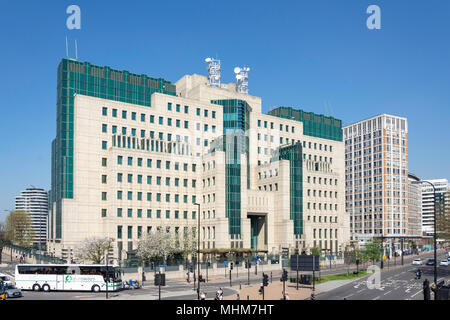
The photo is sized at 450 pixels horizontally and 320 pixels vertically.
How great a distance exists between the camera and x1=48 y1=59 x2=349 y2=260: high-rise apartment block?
9331 cm

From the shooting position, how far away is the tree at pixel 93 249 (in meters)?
80.0

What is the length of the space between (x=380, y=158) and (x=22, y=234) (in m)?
135

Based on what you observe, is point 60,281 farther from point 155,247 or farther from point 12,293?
point 155,247

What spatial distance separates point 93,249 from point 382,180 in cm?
12417

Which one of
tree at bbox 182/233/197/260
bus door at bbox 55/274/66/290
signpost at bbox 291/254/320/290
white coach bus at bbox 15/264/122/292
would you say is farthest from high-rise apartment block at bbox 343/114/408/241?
bus door at bbox 55/274/66/290

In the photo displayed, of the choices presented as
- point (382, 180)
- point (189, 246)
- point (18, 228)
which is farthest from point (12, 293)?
point (382, 180)

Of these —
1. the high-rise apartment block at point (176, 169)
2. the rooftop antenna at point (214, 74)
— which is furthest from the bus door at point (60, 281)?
the rooftop antenna at point (214, 74)

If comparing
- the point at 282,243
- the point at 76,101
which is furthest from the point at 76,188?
the point at 282,243

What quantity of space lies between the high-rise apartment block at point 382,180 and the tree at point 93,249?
376 feet

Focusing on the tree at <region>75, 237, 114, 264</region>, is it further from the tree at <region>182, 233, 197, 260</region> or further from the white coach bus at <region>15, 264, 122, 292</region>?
the white coach bus at <region>15, 264, 122, 292</region>

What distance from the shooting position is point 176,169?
10231cm

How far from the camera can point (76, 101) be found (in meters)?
94.0

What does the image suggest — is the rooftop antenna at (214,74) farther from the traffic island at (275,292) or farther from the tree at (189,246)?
the traffic island at (275,292)
